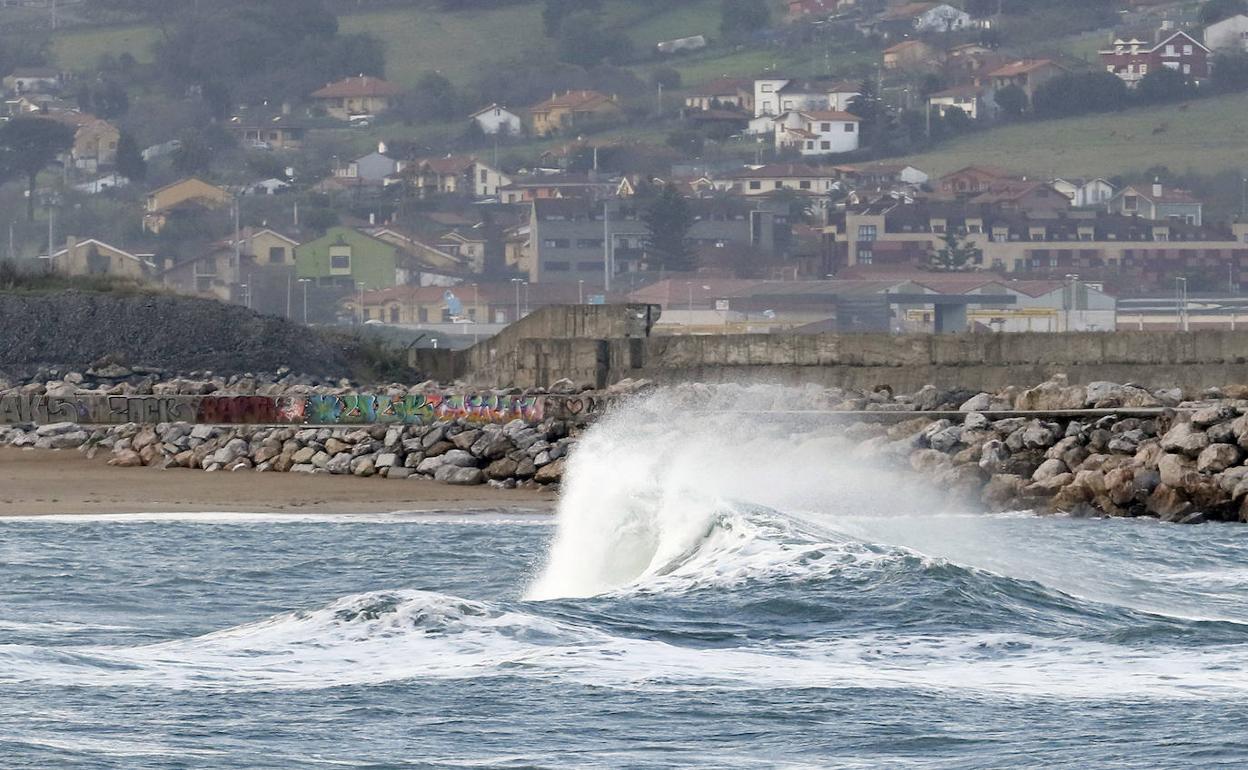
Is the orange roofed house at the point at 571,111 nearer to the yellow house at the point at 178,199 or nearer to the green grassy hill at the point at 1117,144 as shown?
the green grassy hill at the point at 1117,144

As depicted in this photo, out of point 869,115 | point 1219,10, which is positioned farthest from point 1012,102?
point 1219,10

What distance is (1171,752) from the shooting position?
873 centimetres

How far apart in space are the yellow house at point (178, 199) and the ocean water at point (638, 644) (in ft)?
309

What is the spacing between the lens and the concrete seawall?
24.1 m

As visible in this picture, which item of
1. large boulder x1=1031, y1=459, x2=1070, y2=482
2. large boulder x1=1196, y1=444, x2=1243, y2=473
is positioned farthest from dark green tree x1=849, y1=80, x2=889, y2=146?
large boulder x1=1196, y1=444, x2=1243, y2=473

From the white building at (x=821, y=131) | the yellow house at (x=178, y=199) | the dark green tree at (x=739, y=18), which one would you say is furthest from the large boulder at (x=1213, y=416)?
the dark green tree at (x=739, y=18)

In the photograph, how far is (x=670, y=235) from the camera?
94.3 m

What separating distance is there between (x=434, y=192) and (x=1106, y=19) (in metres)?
50.7

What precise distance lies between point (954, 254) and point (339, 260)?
2669 centimetres

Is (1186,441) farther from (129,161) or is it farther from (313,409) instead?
(129,161)

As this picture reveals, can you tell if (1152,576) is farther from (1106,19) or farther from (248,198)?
(1106,19)

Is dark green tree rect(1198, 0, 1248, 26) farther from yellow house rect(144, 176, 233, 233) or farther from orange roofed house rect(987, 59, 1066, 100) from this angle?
yellow house rect(144, 176, 233, 233)

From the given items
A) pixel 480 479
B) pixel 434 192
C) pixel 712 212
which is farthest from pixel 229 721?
pixel 434 192

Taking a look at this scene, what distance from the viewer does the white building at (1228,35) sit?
124 meters
